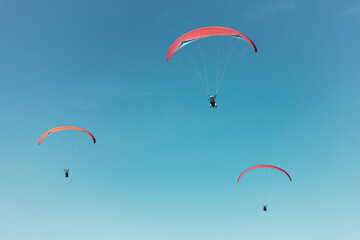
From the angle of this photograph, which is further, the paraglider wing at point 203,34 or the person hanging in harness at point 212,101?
the person hanging in harness at point 212,101

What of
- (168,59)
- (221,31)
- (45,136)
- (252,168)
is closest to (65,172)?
(45,136)

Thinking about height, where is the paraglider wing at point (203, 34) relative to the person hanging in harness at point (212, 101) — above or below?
above

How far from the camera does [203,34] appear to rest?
92.7 ft

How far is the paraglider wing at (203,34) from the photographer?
2772cm

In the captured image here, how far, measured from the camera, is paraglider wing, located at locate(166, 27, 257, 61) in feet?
90.9

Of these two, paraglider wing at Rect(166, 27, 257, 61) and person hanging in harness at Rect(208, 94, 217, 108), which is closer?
paraglider wing at Rect(166, 27, 257, 61)

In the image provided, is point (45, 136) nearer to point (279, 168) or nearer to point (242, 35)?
point (242, 35)

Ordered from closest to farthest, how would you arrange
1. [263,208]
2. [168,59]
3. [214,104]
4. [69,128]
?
[168,59], [214,104], [69,128], [263,208]

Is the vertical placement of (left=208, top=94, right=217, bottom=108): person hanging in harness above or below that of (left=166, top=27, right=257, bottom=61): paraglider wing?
below

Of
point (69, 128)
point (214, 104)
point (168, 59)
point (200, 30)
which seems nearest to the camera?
point (200, 30)

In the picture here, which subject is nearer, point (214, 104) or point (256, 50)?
point (256, 50)

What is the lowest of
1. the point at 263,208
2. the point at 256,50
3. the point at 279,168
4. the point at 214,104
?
the point at 263,208

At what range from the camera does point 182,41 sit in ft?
94.7

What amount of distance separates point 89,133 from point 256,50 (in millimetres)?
23143
